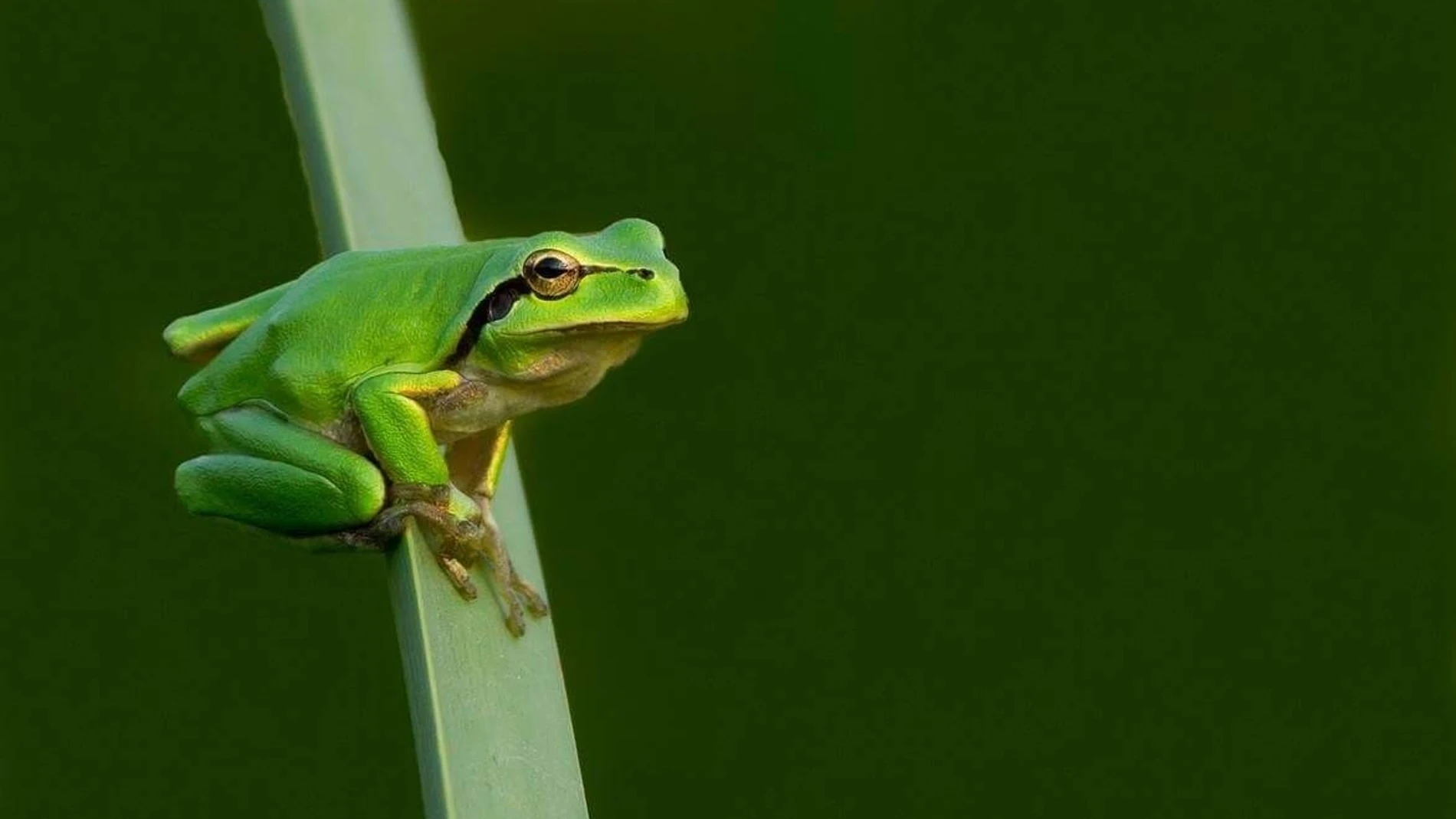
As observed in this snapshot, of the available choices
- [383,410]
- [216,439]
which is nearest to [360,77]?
[383,410]

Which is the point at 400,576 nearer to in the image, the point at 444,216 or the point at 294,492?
the point at 294,492

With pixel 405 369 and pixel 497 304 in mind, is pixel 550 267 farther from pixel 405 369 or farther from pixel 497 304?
pixel 405 369

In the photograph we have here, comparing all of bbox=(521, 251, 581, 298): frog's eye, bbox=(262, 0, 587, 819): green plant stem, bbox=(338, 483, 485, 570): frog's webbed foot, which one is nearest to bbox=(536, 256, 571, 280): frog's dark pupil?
bbox=(521, 251, 581, 298): frog's eye

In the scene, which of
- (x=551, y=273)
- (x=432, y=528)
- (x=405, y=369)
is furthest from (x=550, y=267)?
(x=432, y=528)

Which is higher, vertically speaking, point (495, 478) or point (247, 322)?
point (247, 322)

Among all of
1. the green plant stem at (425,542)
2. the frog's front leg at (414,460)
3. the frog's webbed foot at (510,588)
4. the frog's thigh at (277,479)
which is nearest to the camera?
the green plant stem at (425,542)

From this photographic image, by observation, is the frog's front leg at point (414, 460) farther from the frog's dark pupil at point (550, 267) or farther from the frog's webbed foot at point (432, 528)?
the frog's dark pupil at point (550, 267)

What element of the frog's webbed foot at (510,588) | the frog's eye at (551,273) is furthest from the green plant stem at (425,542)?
the frog's eye at (551,273)
